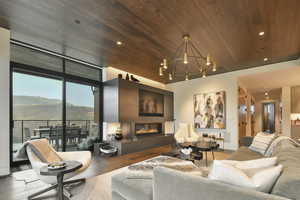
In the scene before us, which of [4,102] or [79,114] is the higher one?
[4,102]

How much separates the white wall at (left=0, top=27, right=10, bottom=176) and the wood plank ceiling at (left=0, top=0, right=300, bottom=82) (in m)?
0.32

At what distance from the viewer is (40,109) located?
4.12 metres

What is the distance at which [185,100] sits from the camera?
24.1ft

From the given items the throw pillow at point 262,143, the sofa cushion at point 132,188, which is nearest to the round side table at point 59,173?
the sofa cushion at point 132,188

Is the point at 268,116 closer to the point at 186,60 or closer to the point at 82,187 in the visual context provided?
the point at 186,60

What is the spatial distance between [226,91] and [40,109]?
635cm

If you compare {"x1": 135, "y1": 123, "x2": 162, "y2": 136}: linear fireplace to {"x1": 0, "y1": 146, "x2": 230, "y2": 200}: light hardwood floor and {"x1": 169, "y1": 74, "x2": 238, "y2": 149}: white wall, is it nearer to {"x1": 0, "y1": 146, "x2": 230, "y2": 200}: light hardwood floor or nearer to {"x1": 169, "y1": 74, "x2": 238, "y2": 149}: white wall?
{"x1": 169, "y1": 74, "x2": 238, "y2": 149}: white wall

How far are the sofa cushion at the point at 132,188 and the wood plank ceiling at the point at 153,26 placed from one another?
101 inches

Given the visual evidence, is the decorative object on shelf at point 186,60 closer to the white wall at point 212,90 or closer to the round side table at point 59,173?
the white wall at point 212,90

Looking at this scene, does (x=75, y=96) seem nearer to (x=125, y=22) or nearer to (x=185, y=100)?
(x=125, y=22)

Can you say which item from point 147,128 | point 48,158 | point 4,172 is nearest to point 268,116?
point 147,128

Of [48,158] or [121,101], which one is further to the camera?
[121,101]

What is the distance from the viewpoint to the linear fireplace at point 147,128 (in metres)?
6.27

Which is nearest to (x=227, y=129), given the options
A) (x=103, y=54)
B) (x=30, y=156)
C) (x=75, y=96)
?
(x=103, y=54)
